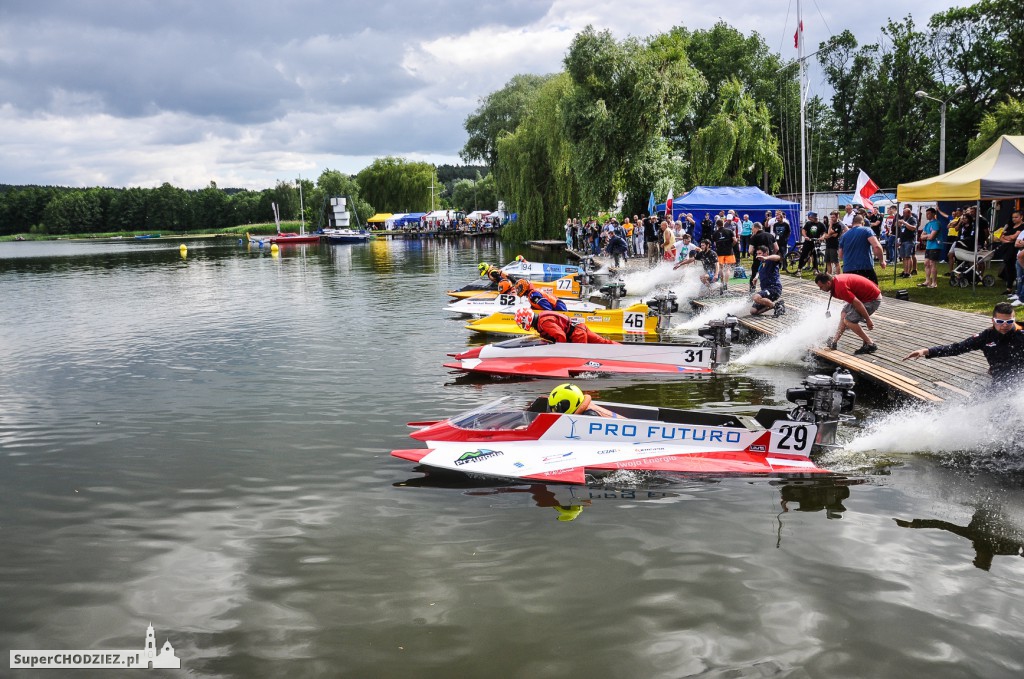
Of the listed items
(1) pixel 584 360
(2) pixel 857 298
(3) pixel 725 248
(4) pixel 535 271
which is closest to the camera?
(2) pixel 857 298

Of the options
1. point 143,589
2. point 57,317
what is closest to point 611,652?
point 143,589

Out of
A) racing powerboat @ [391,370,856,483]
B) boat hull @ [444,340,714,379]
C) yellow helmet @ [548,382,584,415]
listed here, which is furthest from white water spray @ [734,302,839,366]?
yellow helmet @ [548,382,584,415]

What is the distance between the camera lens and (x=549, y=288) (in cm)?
2405

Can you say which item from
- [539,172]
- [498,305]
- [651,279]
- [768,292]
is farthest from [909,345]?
[539,172]

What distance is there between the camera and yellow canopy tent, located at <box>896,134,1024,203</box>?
49.4ft

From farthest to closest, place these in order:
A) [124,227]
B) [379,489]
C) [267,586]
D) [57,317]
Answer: [124,227]
[57,317]
[379,489]
[267,586]

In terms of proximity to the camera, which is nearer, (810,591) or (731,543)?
(810,591)

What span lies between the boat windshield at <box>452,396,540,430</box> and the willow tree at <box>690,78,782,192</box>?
33484 mm

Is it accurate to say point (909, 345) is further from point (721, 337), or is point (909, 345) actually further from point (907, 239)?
point (907, 239)

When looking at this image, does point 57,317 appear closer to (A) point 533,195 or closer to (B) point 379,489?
(B) point 379,489

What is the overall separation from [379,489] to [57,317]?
21150 millimetres

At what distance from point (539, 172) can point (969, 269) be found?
34358 mm

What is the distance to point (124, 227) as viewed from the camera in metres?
138

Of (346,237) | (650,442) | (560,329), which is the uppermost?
(346,237)
